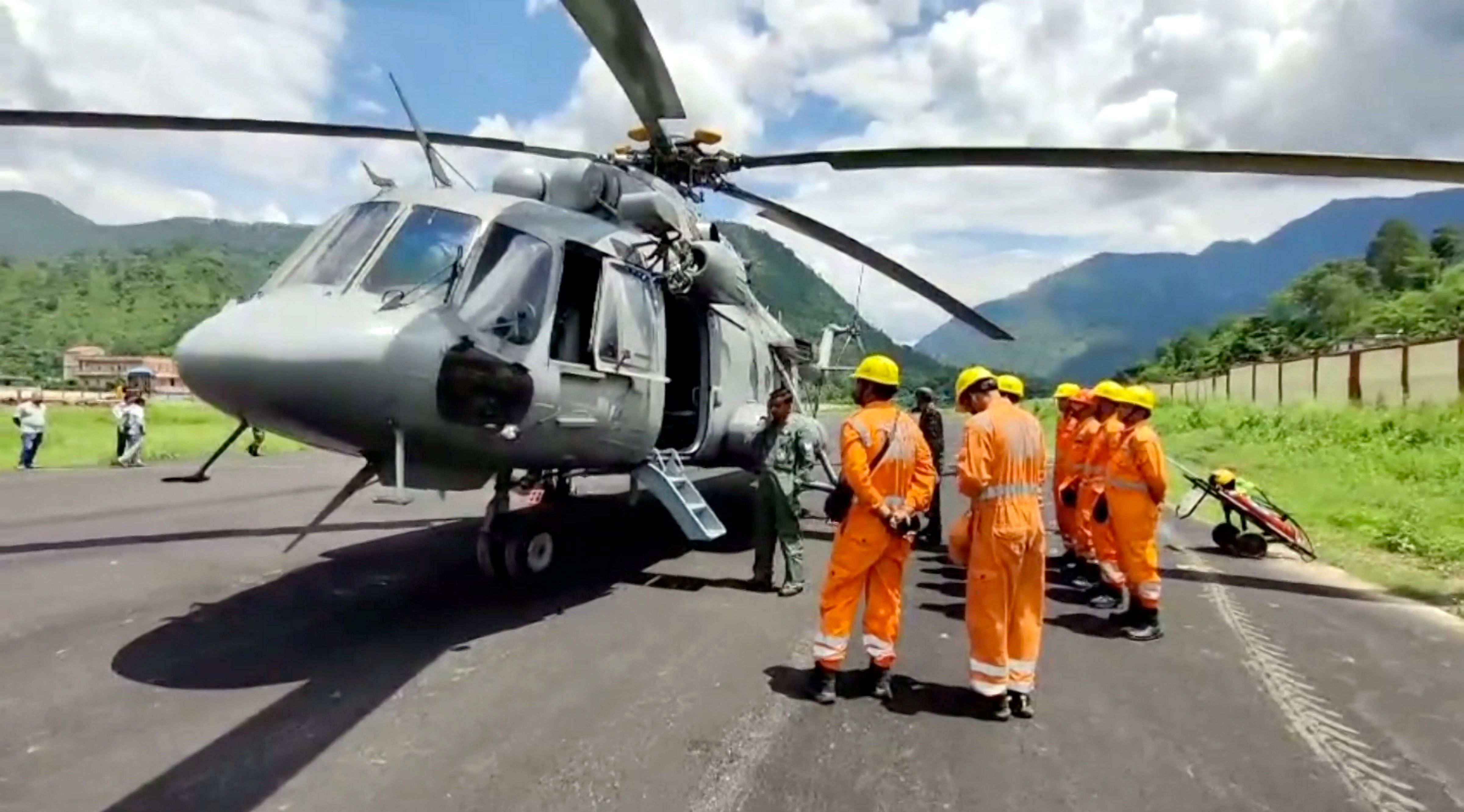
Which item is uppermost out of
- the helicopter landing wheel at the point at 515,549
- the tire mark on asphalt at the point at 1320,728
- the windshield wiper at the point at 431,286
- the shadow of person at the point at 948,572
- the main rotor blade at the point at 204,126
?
the main rotor blade at the point at 204,126

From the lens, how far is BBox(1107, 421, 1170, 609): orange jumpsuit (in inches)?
259

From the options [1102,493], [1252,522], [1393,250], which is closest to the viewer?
[1102,493]

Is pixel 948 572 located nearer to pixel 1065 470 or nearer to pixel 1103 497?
pixel 1065 470

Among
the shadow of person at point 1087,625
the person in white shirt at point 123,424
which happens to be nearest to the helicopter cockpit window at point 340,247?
the shadow of person at point 1087,625

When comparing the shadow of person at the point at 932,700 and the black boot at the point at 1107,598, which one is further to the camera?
the black boot at the point at 1107,598

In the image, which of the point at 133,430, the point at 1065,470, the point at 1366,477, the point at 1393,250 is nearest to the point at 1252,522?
the point at 1065,470

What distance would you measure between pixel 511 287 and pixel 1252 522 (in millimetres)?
8910

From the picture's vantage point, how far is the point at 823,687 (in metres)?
5.23

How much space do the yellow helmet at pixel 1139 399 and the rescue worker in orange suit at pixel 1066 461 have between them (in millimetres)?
1826

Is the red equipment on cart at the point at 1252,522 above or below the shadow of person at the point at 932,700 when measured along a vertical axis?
above

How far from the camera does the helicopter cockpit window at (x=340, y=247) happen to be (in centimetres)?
603

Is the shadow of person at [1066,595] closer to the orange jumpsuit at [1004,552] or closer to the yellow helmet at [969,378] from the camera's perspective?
the orange jumpsuit at [1004,552]

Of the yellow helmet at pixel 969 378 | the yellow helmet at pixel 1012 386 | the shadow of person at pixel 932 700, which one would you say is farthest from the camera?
the yellow helmet at pixel 1012 386

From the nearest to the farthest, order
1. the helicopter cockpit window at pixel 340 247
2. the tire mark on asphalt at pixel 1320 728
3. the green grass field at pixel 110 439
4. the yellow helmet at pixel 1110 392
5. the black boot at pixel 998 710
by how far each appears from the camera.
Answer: the tire mark on asphalt at pixel 1320 728, the black boot at pixel 998 710, the helicopter cockpit window at pixel 340 247, the yellow helmet at pixel 1110 392, the green grass field at pixel 110 439
